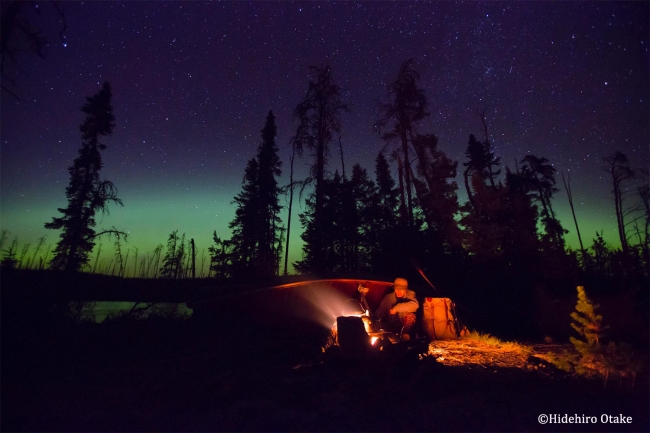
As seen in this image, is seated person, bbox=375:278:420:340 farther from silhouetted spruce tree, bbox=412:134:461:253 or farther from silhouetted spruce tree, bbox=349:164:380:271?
silhouetted spruce tree, bbox=349:164:380:271

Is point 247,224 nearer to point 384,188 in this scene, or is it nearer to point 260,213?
point 260,213

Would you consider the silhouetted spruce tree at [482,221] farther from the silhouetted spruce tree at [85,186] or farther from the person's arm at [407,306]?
the silhouetted spruce tree at [85,186]

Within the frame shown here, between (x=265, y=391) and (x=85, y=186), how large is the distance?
2304 centimetres

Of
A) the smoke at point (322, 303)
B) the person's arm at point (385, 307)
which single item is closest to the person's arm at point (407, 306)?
the person's arm at point (385, 307)

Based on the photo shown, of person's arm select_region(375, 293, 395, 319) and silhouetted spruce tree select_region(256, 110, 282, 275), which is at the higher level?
silhouetted spruce tree select_region(256, 110, 282, 275)

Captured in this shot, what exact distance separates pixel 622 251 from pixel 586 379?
1572 centimetres

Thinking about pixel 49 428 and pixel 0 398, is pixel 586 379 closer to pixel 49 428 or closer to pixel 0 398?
pixel 49 428

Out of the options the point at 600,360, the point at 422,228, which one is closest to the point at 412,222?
the point at 422,228

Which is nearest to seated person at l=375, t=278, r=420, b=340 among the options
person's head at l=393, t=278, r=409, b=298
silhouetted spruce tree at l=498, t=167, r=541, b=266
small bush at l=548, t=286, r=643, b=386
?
person's head at l=393, t=278, r=409, b=298

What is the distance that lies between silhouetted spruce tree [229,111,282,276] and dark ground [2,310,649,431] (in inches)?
909

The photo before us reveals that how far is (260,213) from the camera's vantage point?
3170 cm

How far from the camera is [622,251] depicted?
55.5ft

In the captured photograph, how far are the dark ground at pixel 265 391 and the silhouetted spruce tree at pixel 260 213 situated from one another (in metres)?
23.1

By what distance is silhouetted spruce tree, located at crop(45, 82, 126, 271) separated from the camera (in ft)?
72.4
